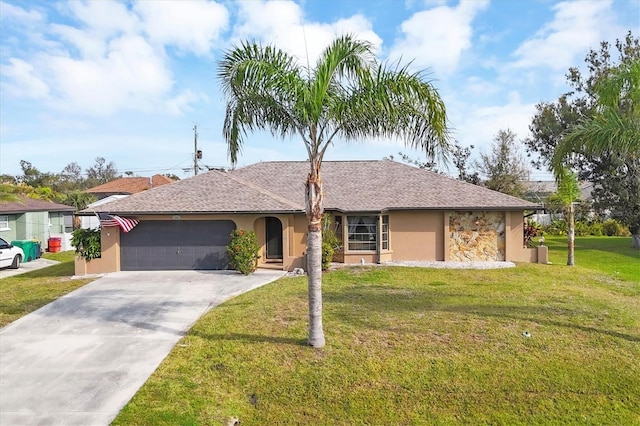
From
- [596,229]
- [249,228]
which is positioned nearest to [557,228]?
[596,229]

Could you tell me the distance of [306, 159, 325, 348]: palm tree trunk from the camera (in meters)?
7.96

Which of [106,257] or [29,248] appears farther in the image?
[29,248]

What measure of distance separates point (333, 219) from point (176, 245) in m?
6.91

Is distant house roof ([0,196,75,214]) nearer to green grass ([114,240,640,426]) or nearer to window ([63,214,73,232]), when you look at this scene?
window ([63,214,73,232])

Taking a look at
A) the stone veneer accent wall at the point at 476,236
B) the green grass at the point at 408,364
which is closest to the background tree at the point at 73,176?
the stone veneer accent wall at the point at 476,236

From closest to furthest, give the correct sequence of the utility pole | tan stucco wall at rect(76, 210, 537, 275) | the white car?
the white car → tan stucco wall at rect(76, 210, 537, 275) → the utility pole

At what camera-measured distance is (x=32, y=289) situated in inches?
565

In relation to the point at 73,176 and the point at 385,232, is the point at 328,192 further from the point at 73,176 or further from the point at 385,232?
the point at 73,176

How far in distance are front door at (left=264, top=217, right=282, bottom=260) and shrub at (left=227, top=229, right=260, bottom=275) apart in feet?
7.77

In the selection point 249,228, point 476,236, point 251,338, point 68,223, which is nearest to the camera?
point 251,338

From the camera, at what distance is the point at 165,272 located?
16.9 meters

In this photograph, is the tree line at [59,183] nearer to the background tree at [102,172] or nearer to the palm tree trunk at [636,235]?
the background tree at [102,172]

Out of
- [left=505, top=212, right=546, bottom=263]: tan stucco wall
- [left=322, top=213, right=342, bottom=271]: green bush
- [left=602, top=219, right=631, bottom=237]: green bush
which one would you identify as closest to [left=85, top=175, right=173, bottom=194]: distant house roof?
[left=322, top=213, right=342, bottom=271]: green bush

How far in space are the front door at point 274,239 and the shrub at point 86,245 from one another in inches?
270
